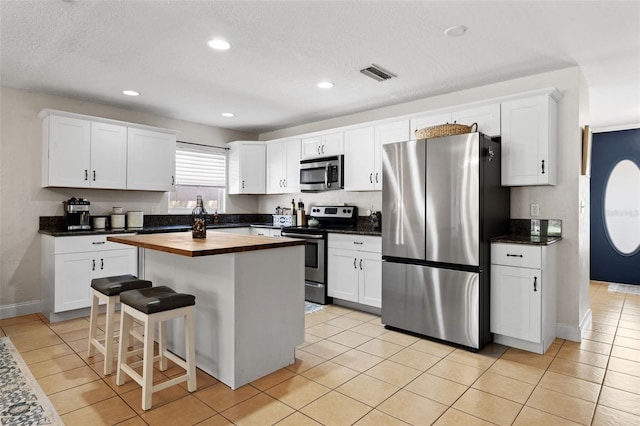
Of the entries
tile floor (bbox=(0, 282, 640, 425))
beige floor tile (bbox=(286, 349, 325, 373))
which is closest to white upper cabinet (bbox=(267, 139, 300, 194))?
tile floor (bbox=(0, 282, 640, 425))

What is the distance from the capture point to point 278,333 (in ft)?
8.99

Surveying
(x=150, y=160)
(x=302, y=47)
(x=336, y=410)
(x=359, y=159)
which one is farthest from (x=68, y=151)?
(x=336, y=410)

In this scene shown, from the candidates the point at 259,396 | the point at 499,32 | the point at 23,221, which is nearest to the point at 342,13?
the point at 499,32

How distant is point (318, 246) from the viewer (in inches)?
184

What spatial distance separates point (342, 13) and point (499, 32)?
1.22 m

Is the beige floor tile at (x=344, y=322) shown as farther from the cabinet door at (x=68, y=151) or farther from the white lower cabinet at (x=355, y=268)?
the cabinet door at (x=68, y=151)

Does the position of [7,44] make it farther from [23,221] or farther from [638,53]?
[638,53]

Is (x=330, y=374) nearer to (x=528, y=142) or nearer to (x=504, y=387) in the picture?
(x=504, y=387)

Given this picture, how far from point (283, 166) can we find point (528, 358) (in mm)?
3978

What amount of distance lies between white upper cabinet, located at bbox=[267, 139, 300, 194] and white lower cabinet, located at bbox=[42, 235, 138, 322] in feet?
7.81

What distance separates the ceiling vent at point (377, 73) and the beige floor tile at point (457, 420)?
9.29ft

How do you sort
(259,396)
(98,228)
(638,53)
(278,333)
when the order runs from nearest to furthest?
(259,396) → (278,333) → (638,53) → (98,228)

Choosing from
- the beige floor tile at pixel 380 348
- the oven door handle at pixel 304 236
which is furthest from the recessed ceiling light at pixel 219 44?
the beige floor tile at pixel 380 348

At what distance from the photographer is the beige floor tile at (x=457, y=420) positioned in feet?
6.86
